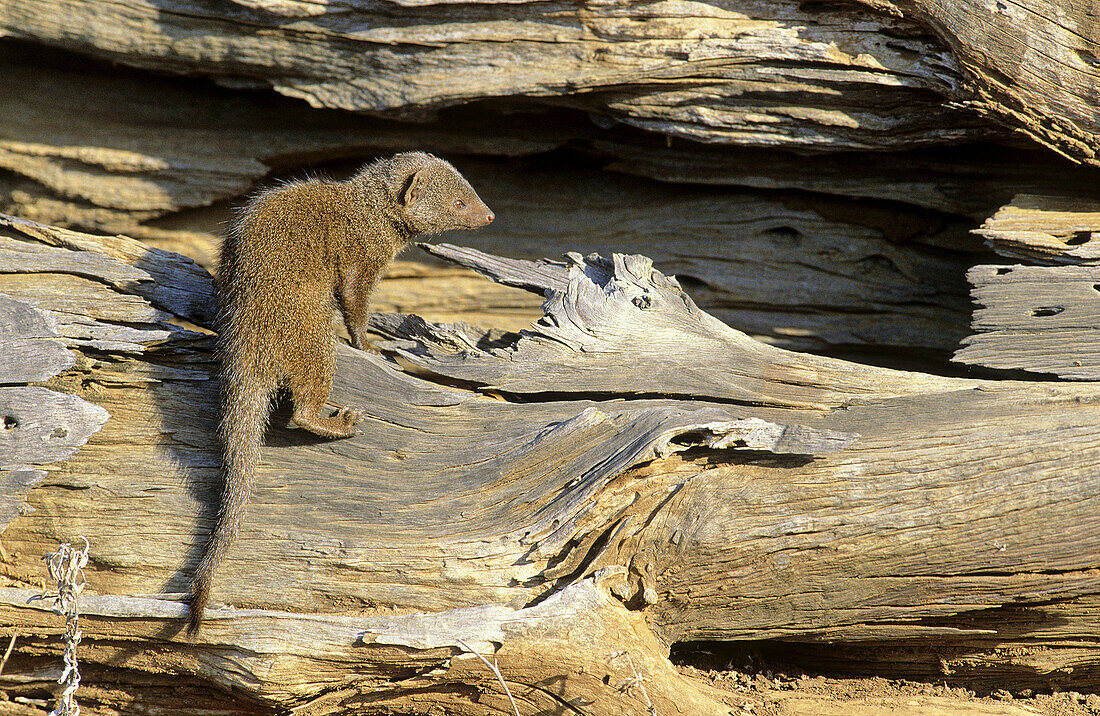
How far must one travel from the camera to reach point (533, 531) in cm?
323

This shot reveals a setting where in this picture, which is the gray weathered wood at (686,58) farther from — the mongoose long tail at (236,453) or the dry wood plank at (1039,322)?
the mongoose long tail at (236,453)

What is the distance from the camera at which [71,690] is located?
9.92ft

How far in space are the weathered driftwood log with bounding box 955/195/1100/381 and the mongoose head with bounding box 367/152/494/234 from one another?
2957 mm

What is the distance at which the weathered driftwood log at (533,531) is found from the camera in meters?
3.17

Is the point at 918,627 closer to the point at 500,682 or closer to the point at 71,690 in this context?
the point at 500,682

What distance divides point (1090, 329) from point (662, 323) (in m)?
2.04

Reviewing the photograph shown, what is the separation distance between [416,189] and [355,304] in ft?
3.13

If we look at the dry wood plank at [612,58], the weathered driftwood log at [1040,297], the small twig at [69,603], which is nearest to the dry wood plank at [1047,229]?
the weathered driftwood log at [1040,297]

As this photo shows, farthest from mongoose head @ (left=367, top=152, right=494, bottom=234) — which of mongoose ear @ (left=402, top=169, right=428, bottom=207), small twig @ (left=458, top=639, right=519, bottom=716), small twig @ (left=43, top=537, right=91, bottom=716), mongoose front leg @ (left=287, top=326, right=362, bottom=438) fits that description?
small twig @ (left=458, top=639, right=519, bottom=716)

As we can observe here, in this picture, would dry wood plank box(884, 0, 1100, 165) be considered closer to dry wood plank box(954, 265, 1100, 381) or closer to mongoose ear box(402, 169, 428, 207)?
dry wood plank box(954, 265, 1100, 381)

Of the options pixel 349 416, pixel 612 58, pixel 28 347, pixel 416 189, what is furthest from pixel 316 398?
pixel 612 58

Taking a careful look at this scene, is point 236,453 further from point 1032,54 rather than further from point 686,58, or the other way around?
point 1032,54

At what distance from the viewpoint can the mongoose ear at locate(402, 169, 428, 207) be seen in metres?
4.81

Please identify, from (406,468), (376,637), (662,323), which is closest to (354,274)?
(406,468)
